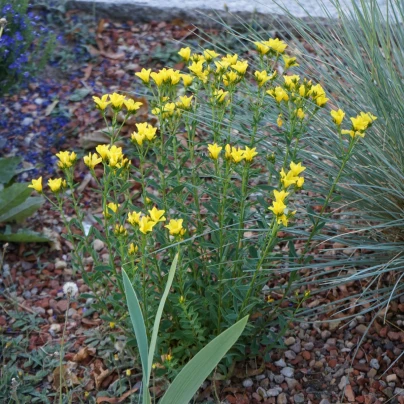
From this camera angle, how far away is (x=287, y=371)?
2195 millimetres

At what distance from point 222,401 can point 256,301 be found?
16.6 inches

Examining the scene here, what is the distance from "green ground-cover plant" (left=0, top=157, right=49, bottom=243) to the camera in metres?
2.73

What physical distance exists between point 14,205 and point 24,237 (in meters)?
0.14

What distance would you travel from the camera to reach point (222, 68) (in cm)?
192

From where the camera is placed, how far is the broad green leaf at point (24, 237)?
2727mm

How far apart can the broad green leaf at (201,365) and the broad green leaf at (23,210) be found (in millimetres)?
1509

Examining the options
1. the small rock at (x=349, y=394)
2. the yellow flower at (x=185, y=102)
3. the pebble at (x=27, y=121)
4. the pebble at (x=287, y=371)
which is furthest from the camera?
the pebble at (x=27, y=121)

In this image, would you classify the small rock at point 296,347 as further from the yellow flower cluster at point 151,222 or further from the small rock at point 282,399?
the yellow flower cluster at point 151,222

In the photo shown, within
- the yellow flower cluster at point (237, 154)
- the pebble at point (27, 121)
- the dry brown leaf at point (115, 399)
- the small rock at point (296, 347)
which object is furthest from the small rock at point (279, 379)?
the pebble at point (27, 121)

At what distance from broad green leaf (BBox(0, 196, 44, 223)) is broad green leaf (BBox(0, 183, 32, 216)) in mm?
35

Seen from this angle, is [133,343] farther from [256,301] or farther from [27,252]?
[27,252]

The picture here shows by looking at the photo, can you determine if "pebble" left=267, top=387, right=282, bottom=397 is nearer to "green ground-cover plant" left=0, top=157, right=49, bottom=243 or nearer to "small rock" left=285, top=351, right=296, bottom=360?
"small rock" left=285, top=351, right=296, bottom=360

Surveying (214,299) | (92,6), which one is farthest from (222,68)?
(92,6)

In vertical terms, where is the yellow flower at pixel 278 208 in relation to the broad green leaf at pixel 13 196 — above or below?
above
